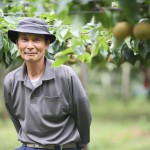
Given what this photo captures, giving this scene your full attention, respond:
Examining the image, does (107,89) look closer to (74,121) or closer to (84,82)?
(84,82)

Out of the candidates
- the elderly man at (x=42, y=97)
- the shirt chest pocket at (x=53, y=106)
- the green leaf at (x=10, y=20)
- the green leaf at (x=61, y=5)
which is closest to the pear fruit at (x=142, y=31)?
the green leaf at (x=61, y=5)

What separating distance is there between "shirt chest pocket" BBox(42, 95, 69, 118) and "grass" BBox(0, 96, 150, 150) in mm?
7786

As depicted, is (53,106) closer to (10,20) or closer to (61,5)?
(10,20)

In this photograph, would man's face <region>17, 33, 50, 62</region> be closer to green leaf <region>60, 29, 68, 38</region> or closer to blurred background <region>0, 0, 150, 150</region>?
blurred background <region>0, 0, 150, 150</region>

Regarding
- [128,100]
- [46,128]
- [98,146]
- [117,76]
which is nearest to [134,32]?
[46,128]

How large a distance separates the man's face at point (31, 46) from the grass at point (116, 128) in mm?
7916

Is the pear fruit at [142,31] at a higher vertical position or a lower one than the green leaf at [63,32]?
higher

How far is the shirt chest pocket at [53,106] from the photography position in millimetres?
4199

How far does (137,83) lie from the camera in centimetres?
2567

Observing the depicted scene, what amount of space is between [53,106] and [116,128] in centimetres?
1355

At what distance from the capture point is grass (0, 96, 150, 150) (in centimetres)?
1349

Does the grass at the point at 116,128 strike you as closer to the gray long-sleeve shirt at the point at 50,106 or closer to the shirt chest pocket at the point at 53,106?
the gray long-sleeve shirt at the point at 50,106

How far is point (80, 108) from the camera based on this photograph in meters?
4.39

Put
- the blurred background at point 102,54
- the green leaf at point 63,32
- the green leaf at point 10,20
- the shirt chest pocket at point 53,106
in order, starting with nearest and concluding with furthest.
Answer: the blurred background at point 102,54 < the shirt chest pocket at point 53,106 < the green leaf at point 63,32 < the green leaf at point 10,20
